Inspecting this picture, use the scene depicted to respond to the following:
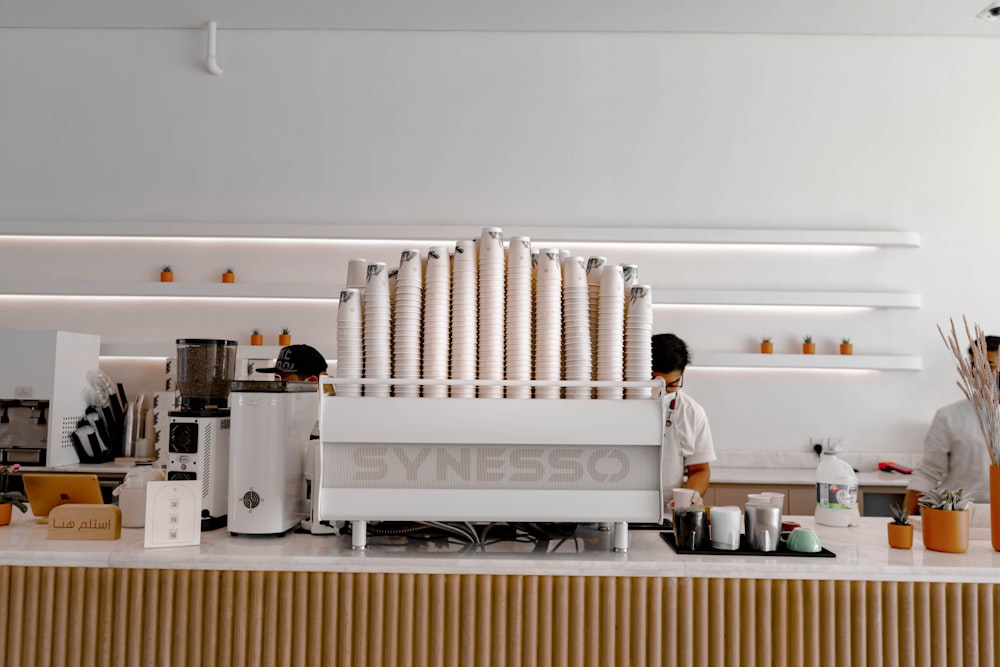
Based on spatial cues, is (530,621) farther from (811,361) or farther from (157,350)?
(157,350)

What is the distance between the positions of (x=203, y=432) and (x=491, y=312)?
912mm

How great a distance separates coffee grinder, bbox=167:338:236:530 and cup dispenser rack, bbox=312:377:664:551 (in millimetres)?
433

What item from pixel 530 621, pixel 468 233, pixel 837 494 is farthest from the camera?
pixel 468 233

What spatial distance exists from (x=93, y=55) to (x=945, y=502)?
5322 millimetres

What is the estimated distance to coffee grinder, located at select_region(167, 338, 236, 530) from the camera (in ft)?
7.16

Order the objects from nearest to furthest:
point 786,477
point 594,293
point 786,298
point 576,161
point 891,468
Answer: point 594,293
point 786,477
point 891,468
point 786,298
point 576,161

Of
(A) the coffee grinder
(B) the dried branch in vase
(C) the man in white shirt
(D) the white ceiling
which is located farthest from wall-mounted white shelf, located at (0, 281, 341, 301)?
(B) the dried branch in vase

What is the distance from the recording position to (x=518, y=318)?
80.2 inches

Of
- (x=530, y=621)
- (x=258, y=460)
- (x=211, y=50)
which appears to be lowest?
(x=530, y=621)

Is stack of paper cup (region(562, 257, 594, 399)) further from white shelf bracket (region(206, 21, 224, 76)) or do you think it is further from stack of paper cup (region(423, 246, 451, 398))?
white shelf bracket (region(206, 21, 224, 76))

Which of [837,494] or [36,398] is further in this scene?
[36,398]

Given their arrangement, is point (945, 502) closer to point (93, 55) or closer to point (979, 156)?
point (979, 156)

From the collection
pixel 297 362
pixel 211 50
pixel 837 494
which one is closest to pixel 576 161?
pixel 211 50

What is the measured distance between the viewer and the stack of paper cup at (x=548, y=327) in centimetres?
202
